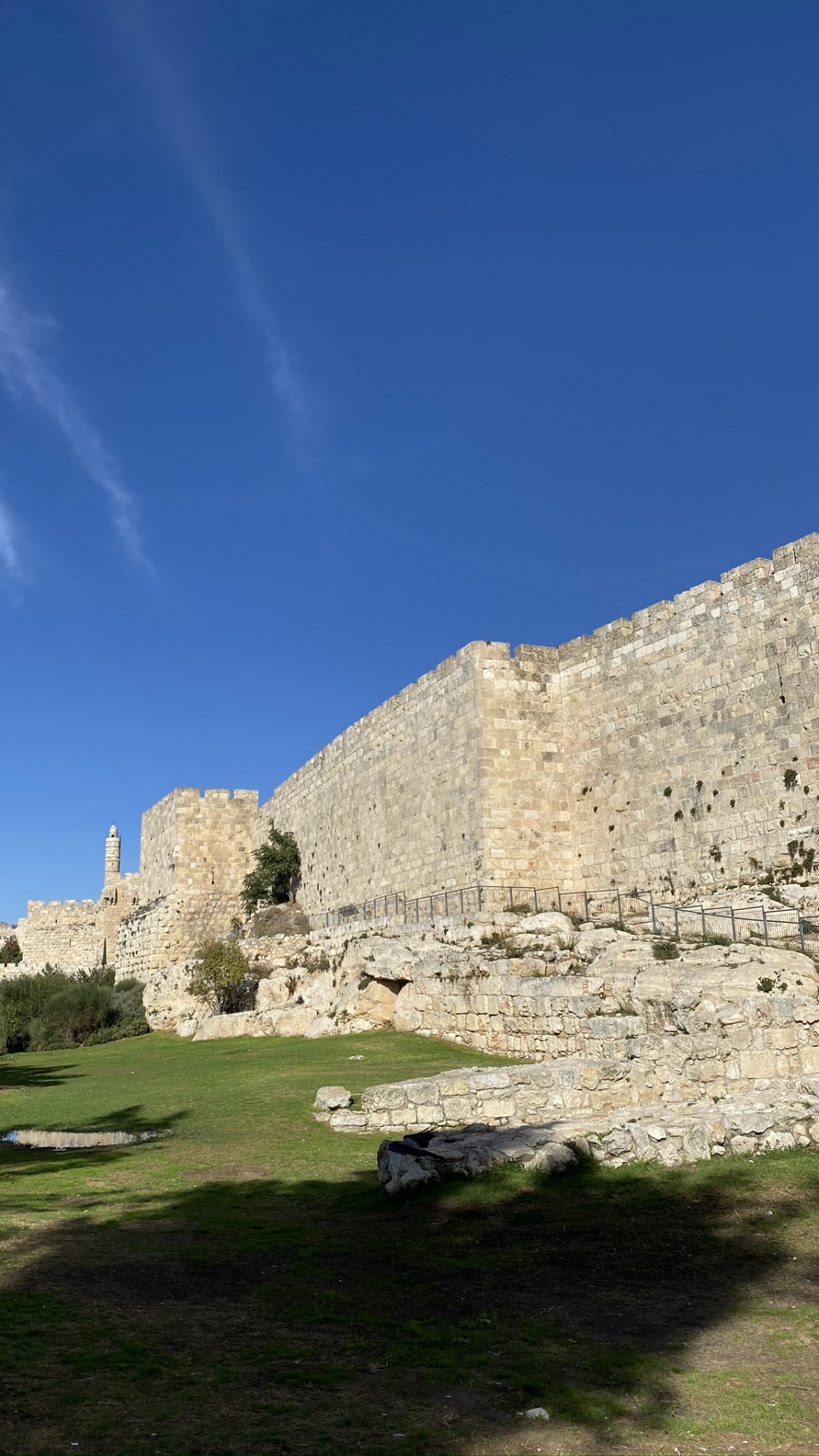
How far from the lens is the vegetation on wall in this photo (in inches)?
1161

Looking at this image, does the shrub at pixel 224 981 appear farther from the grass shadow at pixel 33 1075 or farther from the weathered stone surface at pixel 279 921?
the weathered stone surface at pixel 279 921

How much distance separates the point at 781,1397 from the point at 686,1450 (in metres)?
0.71

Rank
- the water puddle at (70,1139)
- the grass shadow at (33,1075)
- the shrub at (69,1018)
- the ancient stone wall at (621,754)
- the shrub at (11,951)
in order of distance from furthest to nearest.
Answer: the shrub at (11,951) → the shrub at (69,1018) → the ancient stone wall at (621,754) → the grass shadow at (33,1075) → the water puddle at (70,1139)

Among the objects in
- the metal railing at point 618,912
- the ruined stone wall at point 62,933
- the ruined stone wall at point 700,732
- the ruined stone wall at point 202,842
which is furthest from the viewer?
the ruined stone wall at point 62,933

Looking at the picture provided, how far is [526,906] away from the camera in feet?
73.5

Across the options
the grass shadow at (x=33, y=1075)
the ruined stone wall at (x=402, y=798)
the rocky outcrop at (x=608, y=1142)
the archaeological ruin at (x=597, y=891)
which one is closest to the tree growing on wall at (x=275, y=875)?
the ruined stone wall at (x=402, y=798)

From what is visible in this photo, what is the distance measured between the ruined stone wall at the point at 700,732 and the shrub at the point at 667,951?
13.6 feet

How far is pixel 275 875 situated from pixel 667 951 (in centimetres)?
2517

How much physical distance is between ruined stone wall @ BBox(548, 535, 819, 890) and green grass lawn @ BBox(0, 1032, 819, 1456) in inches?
465

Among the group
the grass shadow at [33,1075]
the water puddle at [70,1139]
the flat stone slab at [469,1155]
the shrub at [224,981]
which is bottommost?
the grass shadow at [33,1075]

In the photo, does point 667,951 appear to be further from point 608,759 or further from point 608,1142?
point 608,759

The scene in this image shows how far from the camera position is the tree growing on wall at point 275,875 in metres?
38.2

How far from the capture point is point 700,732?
20891 millimetres

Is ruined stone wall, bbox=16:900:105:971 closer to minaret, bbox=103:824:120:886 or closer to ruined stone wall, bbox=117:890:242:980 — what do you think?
minaret, bbox=103:824:120:886
